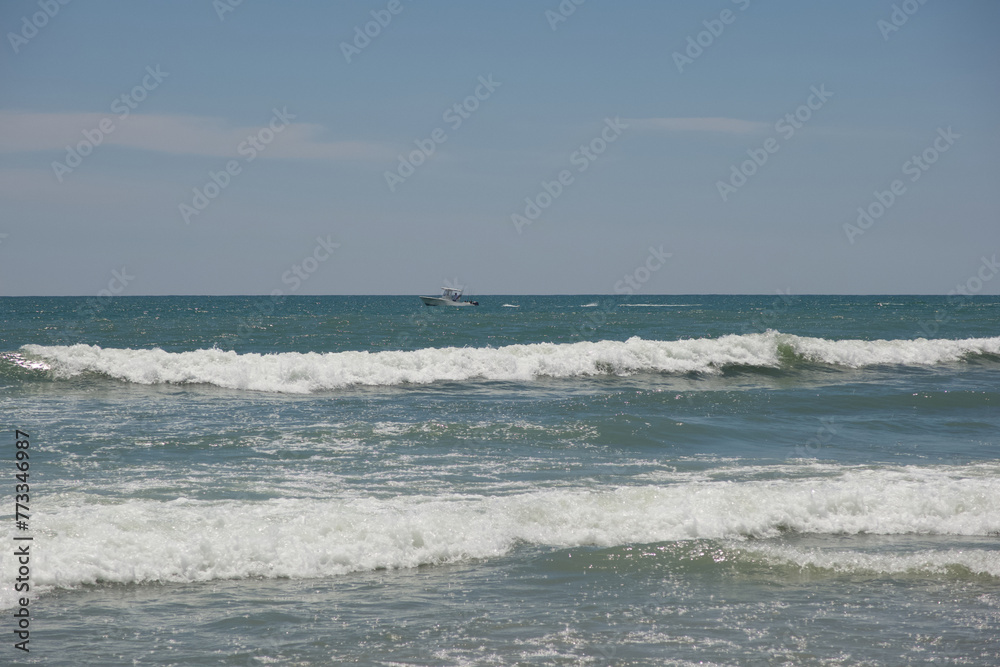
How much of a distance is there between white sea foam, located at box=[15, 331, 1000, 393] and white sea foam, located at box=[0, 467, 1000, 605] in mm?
11121

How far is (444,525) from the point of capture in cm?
797

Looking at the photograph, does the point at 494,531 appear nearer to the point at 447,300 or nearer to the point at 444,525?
the point at 444,525

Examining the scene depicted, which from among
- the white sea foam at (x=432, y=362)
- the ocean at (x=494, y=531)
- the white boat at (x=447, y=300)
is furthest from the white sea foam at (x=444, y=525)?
the white boat at (x=447, y=300)

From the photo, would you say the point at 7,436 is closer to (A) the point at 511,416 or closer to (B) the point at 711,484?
(A) the point at 511,416

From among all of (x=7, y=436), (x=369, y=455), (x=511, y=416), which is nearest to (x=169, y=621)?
(x=369, y=455)

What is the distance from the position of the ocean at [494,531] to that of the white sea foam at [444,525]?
0.09 feet

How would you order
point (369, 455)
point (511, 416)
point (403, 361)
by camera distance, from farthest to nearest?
point (403, 361), point (511, 416), point (369, 455)

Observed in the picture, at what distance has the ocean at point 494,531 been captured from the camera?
573cm

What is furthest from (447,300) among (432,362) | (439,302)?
(432,362)

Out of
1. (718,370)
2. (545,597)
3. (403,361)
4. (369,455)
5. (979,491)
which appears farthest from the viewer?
(718,370)

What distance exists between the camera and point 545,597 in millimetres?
6547

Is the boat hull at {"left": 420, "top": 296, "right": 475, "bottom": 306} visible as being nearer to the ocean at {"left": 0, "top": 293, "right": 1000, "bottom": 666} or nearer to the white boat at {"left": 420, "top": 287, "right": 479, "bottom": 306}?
the white boat at {"left": 420, "top": 287, "right": 479, "bottom": 306}

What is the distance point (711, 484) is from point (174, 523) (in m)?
6.14

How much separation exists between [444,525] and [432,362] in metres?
14.1
